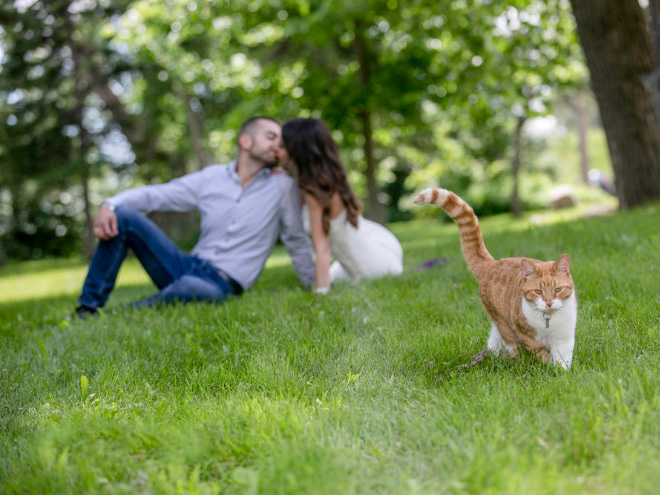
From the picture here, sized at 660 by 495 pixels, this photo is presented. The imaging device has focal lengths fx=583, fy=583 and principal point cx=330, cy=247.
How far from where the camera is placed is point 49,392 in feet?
9.61

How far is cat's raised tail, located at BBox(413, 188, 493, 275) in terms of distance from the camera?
9.25 feet

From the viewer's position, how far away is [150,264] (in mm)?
4965

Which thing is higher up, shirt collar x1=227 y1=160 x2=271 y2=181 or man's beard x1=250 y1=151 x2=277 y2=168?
man's beard x1=250 y1=151 x2=277 y2=168

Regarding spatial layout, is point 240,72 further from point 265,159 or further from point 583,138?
point 583,138

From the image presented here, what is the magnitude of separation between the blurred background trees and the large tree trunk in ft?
A: 0.32

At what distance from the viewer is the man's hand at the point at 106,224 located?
4551 mm

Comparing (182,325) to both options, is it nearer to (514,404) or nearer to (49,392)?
(49,392)

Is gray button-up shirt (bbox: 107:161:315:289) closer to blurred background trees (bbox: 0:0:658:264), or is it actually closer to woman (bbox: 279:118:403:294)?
woman (bbox: 279:118:403:294)

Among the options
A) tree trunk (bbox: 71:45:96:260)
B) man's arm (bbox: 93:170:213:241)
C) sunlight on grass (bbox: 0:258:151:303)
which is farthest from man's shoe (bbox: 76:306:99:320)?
tree trunk (bbox: 71:45:96:260)

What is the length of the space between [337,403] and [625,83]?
7349mm

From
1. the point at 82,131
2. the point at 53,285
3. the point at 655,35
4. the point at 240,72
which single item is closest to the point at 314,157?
the point at 655,35

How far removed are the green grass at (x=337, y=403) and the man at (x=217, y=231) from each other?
65 cm

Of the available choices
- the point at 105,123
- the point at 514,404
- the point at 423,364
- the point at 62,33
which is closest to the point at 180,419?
the point at 423,364

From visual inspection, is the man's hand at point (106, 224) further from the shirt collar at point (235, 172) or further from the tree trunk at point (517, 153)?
the tree trunk at point (517, 153)
